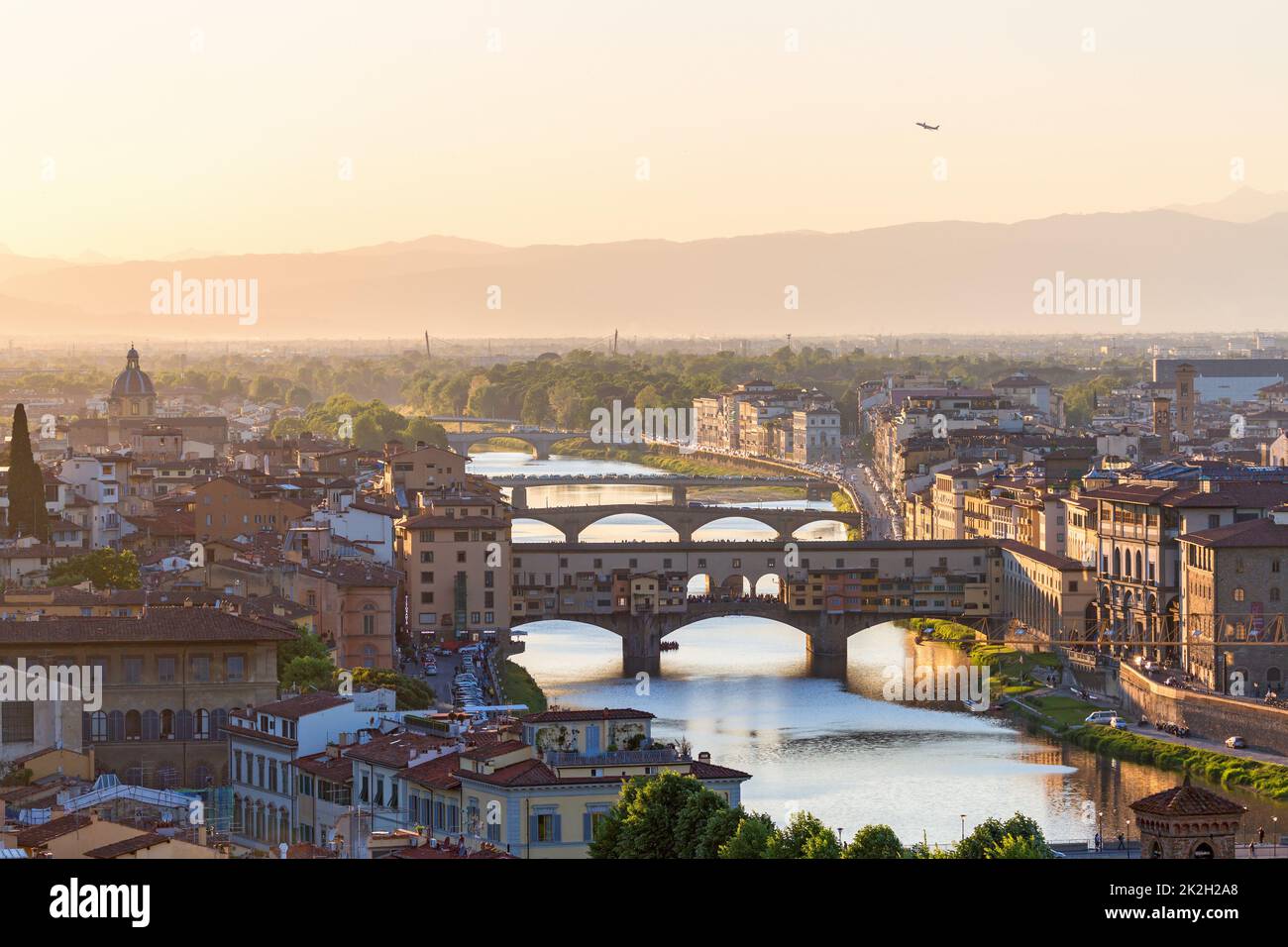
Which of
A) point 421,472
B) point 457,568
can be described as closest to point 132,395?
point 421,472

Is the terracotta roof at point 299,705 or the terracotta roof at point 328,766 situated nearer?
the terracotta roof at point 328,766

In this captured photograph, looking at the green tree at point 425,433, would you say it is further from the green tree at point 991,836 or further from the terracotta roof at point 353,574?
the green tree at point 991,836

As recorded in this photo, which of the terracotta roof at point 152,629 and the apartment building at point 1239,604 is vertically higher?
the terracotta roof at point 152,629

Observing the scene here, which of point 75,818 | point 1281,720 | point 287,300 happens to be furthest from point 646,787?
point 287,300

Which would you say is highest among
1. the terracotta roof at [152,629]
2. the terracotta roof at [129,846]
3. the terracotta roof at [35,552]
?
the terracotta roof at [152,629]

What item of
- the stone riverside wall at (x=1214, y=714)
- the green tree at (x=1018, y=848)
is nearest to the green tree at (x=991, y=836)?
the green tree at (x=1018, y=848)
